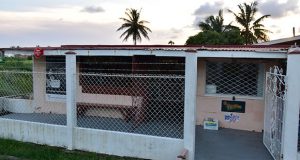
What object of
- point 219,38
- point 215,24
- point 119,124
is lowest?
point 119,124

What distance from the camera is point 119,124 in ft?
30.7

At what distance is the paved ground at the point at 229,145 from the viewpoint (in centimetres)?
674

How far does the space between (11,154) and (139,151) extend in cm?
273

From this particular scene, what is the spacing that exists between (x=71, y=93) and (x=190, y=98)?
2665 millimetres

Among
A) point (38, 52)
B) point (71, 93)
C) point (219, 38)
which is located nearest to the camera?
point (71, 93)

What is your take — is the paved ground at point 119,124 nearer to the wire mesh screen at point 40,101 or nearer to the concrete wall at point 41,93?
the wire mesh screen at point 40,101

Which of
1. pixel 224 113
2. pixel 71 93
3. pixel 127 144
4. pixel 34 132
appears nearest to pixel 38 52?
pixel 34 132

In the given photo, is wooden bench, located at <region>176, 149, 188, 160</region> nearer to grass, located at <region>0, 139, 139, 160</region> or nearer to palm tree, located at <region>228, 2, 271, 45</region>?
grass, located at <region>0, 139, 139, 160</region>

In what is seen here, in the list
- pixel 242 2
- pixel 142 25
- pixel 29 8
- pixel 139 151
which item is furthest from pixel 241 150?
pixel 142 25

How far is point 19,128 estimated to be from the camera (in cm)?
780

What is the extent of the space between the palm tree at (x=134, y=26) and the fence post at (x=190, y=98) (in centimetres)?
3491

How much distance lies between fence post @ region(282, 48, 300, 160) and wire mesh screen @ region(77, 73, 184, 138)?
333 cm

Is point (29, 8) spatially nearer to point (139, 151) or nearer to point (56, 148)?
point (56, 148)

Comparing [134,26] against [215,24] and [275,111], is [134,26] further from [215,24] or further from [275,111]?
[275,111]
